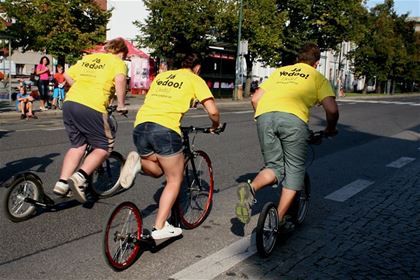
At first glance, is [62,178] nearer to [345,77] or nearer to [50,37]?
[50,37]

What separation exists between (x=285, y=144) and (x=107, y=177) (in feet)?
7.95

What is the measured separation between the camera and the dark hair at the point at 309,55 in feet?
14.3

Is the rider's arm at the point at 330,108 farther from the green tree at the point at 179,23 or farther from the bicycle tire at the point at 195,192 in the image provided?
the green tree at the point at 179,23

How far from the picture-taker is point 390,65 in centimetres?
5703

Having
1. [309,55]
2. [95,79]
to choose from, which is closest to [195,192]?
[95,79]

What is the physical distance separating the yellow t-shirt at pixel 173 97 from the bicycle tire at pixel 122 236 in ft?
2.43

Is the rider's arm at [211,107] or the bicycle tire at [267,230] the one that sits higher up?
the rider's arm at [211,107]

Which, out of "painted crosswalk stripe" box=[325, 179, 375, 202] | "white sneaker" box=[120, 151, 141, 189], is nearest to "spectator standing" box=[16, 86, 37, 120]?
"painted crosswalk stripe" box=[325, 179, 375, 202]

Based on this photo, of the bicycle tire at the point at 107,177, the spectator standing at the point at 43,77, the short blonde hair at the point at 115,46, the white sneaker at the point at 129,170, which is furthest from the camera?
the spectator standing at the point at 43,77

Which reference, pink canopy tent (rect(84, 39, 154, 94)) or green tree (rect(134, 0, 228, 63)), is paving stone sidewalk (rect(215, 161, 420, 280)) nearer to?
green tree (rect(134, 0, 228, 63))

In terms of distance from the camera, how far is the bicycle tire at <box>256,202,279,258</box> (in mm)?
3916

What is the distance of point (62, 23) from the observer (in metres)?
20.1

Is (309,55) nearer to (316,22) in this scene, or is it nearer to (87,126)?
(87,126)

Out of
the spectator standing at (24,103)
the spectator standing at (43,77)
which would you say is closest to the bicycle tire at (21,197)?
the spectator standing at (24,103)
